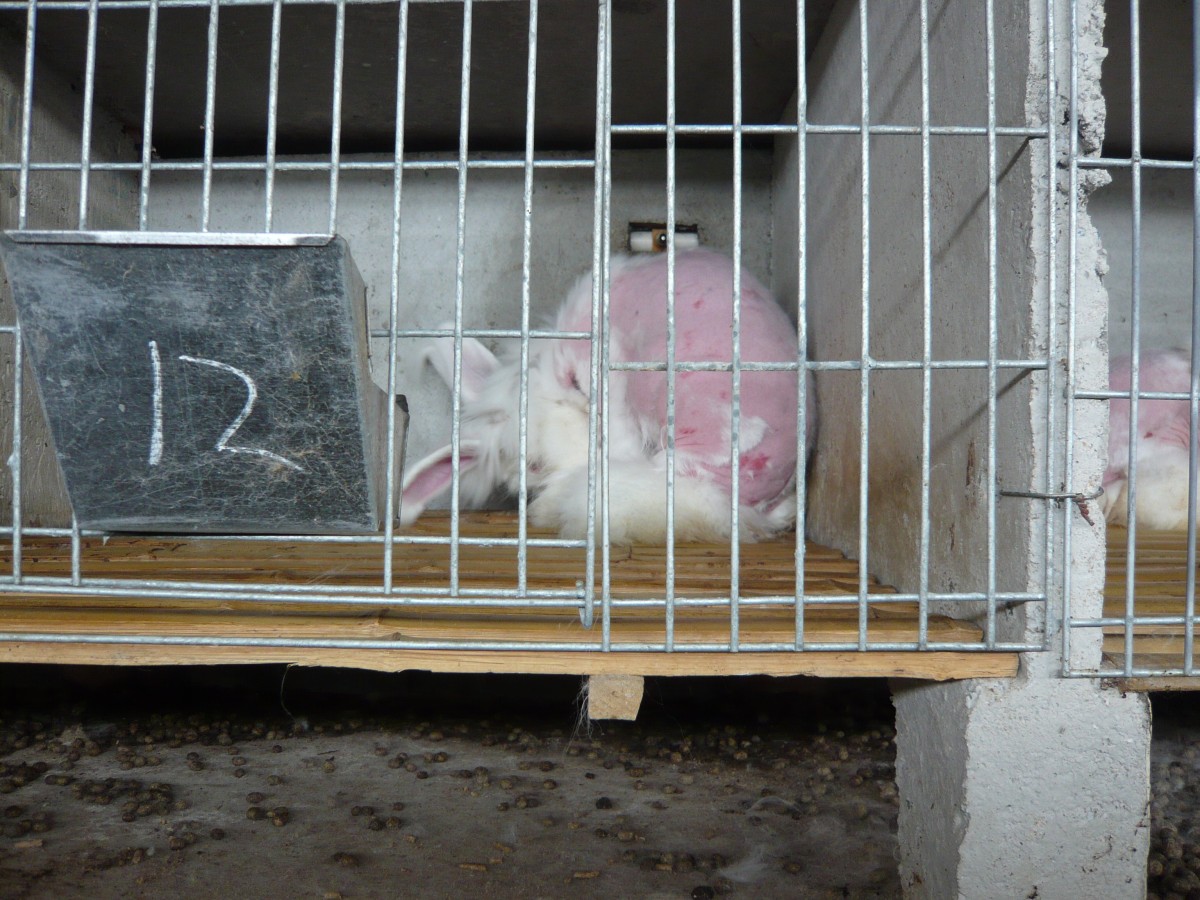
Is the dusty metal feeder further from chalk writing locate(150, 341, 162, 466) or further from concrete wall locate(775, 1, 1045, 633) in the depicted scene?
concrete wall locate(775, 1, 1045, 633)

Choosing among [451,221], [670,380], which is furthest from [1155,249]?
[670,380]

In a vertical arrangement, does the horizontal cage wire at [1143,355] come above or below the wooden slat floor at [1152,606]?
above

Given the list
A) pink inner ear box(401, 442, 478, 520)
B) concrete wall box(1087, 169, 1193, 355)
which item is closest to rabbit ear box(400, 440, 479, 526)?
pink inner ear box(401, 442, 478, 520)

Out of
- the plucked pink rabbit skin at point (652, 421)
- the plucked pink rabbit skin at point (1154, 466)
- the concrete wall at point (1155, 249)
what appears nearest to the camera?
the plucked pink rabbit skin at point (652, 421)

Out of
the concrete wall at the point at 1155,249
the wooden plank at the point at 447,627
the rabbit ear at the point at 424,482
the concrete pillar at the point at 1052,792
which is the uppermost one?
the concrete wall at the point at 1155,249

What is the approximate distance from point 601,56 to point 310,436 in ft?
2.48

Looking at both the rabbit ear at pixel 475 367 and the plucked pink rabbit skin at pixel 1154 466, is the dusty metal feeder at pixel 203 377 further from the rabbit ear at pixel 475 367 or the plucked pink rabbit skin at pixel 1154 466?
→ the plucked pink rabbit skin at pixel 1154 466

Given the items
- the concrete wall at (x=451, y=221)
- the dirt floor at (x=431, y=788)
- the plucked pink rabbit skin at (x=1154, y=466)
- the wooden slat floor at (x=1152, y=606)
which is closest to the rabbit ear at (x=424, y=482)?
the dirt floor at (x=431, y=788)

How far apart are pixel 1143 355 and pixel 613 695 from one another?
2458 mm

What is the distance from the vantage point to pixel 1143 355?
122 inches

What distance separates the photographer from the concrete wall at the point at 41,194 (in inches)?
98.6

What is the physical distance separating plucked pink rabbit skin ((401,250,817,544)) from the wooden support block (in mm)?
772

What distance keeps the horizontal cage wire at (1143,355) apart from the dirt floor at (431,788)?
634 mm

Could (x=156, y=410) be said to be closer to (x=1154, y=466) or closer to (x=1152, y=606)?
(x=1152, y=606)
